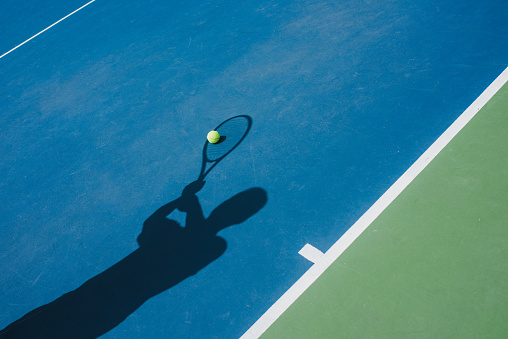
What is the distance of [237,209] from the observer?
4738mm

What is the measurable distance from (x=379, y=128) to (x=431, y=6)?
3696mm

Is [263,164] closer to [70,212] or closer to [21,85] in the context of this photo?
[70,212]

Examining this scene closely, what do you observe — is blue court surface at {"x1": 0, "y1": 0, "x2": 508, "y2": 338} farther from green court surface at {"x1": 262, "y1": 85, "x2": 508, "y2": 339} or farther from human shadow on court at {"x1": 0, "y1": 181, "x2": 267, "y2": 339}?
green court surface at {"x1": 262, "y1": 85, "x2": 508, "y2": 339}

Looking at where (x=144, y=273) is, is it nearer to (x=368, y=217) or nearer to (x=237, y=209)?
(x=237, y=209)

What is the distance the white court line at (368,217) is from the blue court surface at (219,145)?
94 millimetres

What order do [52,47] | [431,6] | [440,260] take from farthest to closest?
[52,47], [431,6], [440,260]

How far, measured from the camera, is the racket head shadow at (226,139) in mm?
5453

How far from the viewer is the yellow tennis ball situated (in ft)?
18.1

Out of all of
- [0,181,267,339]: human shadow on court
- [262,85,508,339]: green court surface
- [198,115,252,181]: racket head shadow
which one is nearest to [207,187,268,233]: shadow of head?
[0,181,267,339]: human shadow on court

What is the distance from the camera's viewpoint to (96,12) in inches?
396

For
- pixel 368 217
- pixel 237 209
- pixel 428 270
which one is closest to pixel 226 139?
pixel 237 209

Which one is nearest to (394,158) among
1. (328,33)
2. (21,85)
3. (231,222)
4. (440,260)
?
(440,260)

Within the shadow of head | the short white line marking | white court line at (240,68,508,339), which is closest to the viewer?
white court line at (240,68,508,339)

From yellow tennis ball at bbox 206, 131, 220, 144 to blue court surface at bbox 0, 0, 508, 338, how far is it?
251 mm
